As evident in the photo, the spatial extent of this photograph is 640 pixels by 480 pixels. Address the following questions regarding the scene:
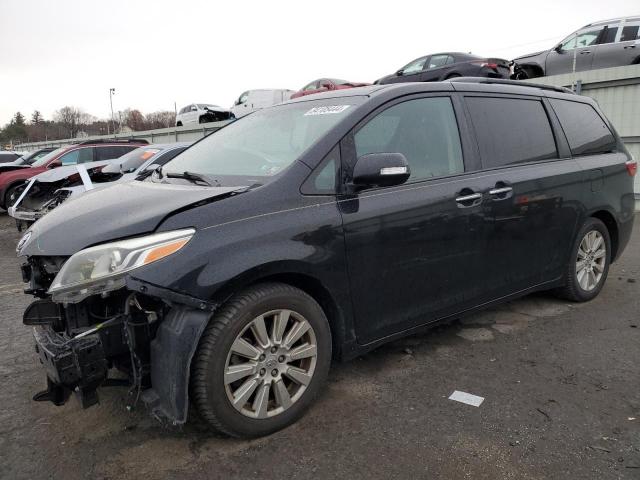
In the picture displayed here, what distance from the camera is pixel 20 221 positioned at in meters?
8.90

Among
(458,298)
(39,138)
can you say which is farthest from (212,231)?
(39,138)

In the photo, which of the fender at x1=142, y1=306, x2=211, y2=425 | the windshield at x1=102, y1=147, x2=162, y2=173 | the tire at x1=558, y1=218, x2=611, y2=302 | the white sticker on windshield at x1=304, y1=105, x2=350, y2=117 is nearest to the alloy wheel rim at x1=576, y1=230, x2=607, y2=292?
the tire at x1=558, y1=218, x2=611, y2=302

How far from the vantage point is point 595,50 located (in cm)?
1245

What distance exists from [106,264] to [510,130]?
9.72 ft

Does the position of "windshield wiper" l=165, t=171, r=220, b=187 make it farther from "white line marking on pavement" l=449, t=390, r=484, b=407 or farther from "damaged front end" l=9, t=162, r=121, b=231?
"damaged front end" l=9, t=162, r=121, b=231

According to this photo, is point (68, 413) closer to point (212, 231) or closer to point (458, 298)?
point (212, 231)

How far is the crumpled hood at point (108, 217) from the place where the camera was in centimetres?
242

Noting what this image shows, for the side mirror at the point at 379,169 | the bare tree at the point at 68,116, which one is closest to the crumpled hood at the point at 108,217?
the side mirror at the point at 379,169

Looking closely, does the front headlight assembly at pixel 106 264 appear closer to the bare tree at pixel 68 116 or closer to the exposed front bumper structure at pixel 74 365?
the exposed front bumper structure at pixel 74 365

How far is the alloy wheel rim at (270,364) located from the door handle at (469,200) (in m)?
1.34

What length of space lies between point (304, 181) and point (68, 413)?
6.26ft

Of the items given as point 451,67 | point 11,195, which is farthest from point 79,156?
point 451,67

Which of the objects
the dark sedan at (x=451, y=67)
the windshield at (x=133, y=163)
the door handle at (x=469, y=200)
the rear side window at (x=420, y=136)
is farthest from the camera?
the dark sedan at (x=451, y=67)

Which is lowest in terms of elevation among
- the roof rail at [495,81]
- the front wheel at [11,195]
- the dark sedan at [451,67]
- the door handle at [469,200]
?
the front wheel at [11,195]
